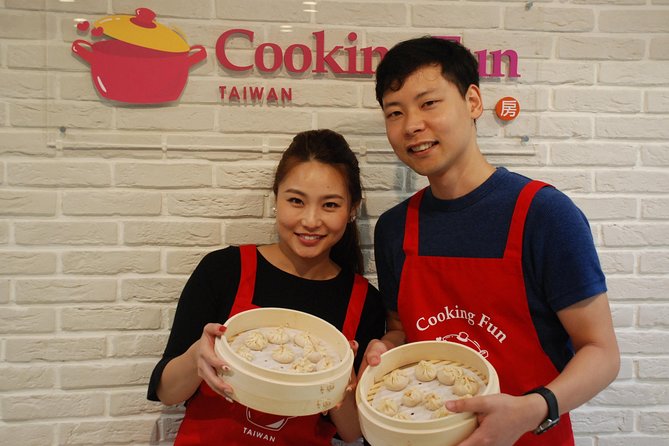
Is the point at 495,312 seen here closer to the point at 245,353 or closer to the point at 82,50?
the point at 245,353

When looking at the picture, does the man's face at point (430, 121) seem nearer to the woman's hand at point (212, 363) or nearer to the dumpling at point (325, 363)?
the dumpling at point (325, 363)

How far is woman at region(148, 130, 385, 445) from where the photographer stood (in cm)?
145

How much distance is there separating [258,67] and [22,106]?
74 centimetres

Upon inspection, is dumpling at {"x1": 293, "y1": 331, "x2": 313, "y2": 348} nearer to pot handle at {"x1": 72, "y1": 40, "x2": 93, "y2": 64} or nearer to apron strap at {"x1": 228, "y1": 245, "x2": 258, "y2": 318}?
apron strap at {"x1": 228, "y1": 245, "x2": 258, "y2": 318}

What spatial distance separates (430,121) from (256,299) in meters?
0.69

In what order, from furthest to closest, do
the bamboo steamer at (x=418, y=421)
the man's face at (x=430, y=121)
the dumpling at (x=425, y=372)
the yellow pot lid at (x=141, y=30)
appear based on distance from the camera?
the yellow pot lid at (x=141, y=30), the man's face at (x=430, y=121), the dumpling at (x=425, y=372), the bamboo steamer at (x=418, y=421)

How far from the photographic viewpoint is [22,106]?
5.43 feet

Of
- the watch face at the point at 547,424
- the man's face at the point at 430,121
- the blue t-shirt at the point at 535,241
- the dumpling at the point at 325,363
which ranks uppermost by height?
the man's face at the point at 430,121

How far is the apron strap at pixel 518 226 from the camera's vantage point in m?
1.29

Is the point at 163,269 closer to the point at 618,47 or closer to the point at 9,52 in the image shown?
the point at 9,52

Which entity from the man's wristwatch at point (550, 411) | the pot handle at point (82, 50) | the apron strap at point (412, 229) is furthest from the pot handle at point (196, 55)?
the man's wristwatch at point (550, 411)

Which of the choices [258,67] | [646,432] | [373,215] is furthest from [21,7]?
[646,432]

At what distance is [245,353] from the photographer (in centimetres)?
120

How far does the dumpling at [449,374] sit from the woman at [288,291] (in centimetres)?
33
